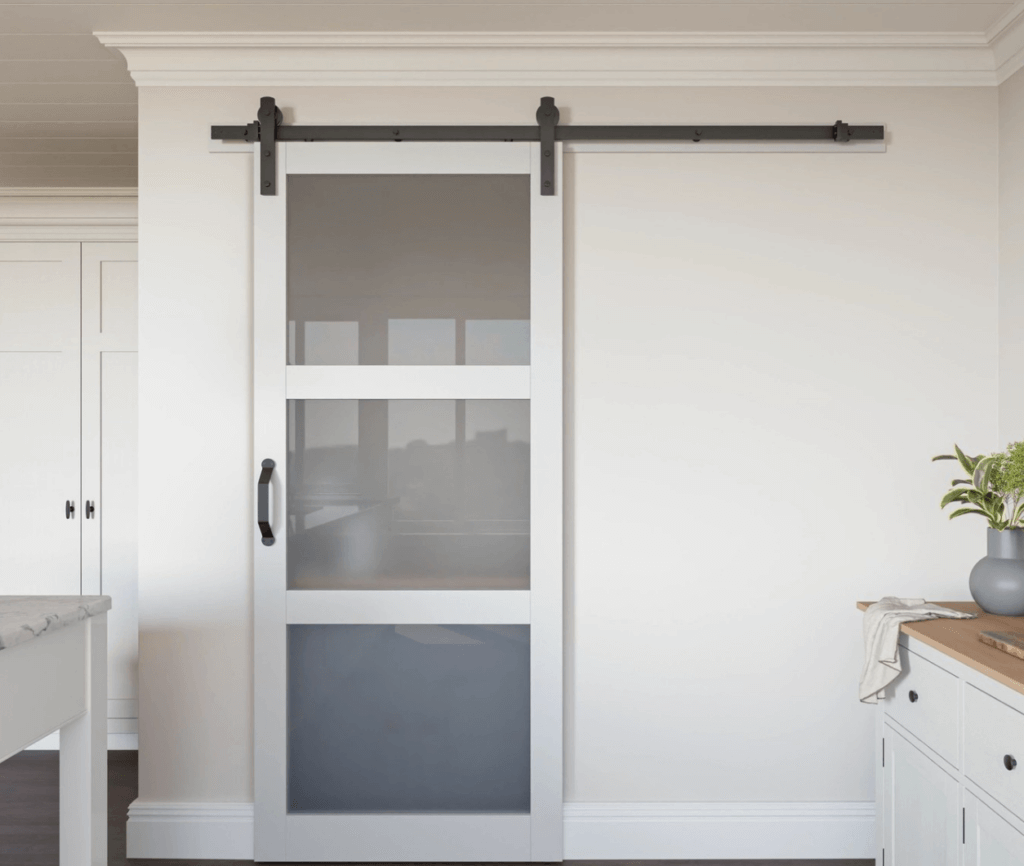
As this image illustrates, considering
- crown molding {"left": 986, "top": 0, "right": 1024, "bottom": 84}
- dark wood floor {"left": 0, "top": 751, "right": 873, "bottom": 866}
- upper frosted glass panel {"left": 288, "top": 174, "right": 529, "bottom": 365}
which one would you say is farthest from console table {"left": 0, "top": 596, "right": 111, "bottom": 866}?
crown molding {"left": 986, "top": 0, "right": 1024, "bottom": 84}

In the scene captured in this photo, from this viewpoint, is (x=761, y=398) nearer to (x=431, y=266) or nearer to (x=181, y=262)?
(x=431, y=266)

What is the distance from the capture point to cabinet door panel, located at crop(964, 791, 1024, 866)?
1727mm

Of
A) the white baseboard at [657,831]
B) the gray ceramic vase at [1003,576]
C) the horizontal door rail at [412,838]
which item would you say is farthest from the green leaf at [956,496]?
the horizontal door rail at [412,838]

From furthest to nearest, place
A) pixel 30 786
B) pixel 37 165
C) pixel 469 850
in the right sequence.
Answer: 1. pixel 37 165
2. pixel 30 786
3. pixel 469 850

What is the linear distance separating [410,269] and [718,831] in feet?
6.94

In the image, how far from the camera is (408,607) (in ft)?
8.81

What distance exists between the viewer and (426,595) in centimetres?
268

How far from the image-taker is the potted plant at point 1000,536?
2.27 metres

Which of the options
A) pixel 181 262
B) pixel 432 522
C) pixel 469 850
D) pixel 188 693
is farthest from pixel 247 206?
pixel 469 850

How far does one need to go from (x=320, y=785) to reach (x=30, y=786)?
1538 millimetres

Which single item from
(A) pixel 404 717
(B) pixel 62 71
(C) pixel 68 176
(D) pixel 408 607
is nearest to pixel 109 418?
(C) pixel 68 176

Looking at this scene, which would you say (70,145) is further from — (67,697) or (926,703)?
(926,703)

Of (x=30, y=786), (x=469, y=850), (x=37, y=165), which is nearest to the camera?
(x=469, y=850)

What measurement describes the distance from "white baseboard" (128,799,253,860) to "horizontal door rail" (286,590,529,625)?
0.67 metres
